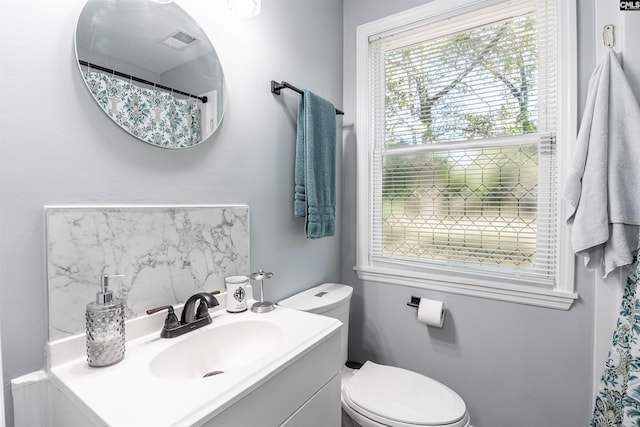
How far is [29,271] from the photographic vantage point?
696 mm

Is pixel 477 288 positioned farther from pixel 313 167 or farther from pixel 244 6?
pixel 244 6

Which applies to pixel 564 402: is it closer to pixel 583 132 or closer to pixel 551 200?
pixel 551 200

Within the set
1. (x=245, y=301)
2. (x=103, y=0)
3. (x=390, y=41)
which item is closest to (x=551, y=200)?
(x=390, y=41)

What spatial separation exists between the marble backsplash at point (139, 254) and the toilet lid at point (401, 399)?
680mm

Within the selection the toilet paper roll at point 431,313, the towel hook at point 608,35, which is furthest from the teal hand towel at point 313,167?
the towel hook at point 608,35

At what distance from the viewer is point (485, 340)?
4.77ft

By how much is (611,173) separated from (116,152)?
1.64m

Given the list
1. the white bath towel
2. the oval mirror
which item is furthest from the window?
the oval mirror

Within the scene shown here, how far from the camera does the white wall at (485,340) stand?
127 cm

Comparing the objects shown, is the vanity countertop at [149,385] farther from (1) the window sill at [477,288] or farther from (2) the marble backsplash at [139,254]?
(1) the window sill at [477,288]

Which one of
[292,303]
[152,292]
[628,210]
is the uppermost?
[628,210]

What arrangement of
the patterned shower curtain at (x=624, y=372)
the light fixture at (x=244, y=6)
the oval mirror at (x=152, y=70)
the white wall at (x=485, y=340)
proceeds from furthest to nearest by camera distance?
the white wall at (x=485, y=340)
the light fixture at (x=244, y=6)
the patterned shower curtain at (x=624, y=372)
the oval mirror at (x=152, y=70)

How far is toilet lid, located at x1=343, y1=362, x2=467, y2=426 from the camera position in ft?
3.54

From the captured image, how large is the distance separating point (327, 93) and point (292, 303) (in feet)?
3.70
